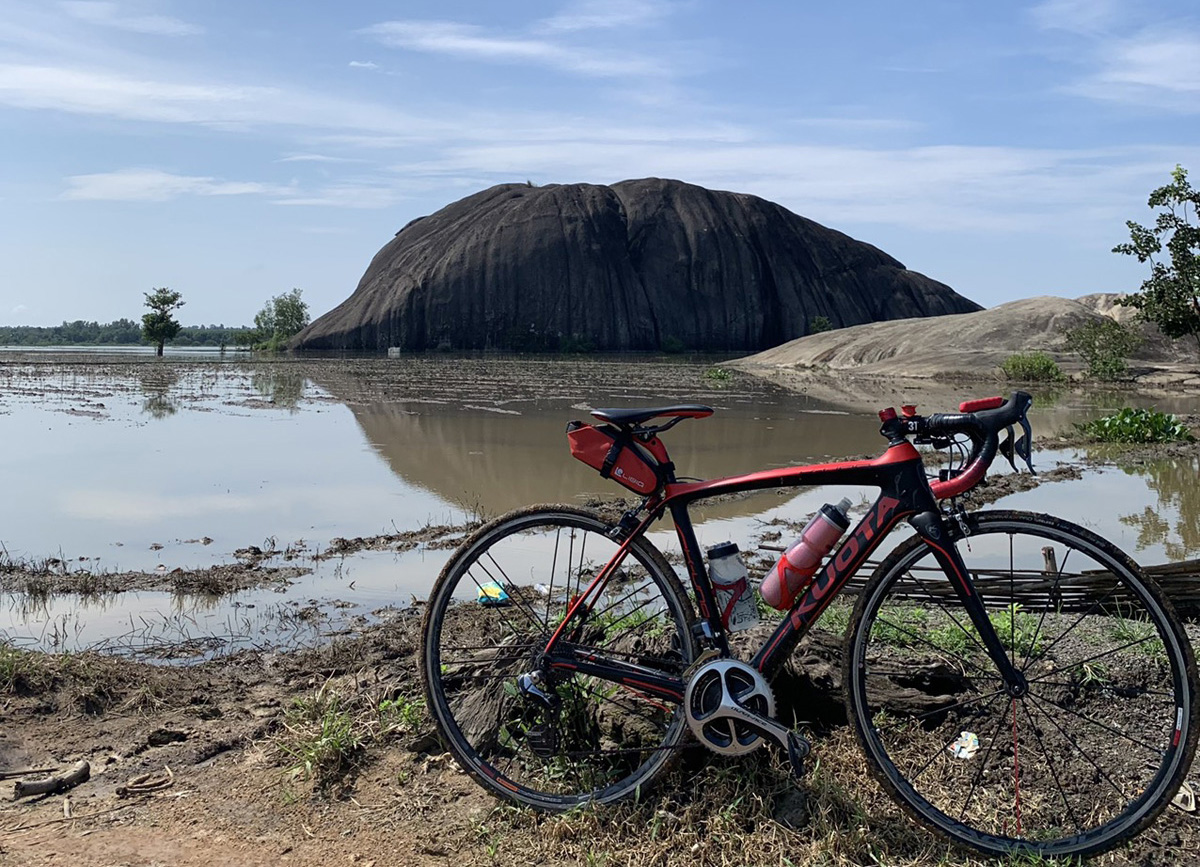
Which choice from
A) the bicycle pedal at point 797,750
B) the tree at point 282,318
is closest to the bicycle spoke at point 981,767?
the bicycle pedal at point 797,750

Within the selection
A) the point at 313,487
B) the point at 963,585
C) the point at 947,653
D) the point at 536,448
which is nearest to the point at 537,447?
the point at 536,448

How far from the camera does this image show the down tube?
10.3 feet

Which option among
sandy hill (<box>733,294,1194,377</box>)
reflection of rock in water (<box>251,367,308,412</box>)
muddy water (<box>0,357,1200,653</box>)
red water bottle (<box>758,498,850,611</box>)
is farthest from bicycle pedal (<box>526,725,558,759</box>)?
sandy hill (<box>733,294,1194,377</box>)

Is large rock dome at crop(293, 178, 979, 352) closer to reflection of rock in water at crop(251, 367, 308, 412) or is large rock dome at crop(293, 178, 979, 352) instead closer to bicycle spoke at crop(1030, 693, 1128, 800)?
reflection of rock in water at crop(251, 367, 308, 412)

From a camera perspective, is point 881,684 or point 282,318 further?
point 282,318

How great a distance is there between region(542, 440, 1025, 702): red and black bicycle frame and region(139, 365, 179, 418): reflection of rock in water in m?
18.1

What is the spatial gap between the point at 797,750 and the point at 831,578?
54 cm

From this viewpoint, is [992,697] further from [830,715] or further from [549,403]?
[549,403]

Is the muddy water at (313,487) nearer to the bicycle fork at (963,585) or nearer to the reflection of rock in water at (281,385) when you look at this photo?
the reflection of rock in water at (281,385)

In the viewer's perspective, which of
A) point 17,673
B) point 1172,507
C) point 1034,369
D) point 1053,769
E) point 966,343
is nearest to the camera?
point 1053,769

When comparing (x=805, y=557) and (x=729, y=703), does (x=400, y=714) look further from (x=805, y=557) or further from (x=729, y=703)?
(x=805, y=557)

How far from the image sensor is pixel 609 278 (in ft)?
284

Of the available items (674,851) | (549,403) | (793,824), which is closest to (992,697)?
(793,824)

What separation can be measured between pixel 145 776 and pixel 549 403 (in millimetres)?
20868
